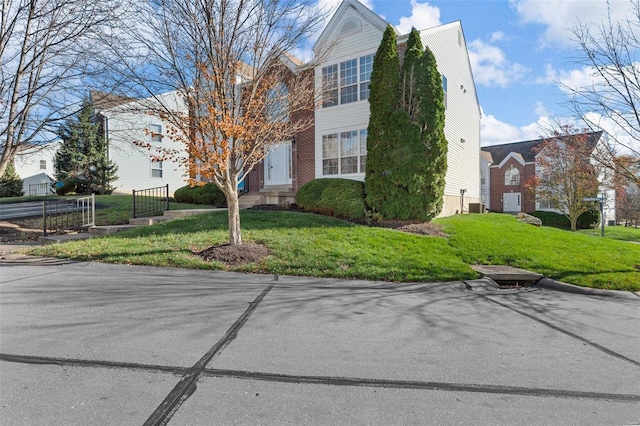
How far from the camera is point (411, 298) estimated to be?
5.34m

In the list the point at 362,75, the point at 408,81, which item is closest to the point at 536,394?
the point at 408,81

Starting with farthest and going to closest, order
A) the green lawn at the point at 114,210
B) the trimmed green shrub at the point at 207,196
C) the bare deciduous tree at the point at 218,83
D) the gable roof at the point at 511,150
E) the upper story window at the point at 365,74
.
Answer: the gable roof at the point at 511,150 < the trimmed green shrub at the point at 207,196 < the upper story window at the point at 365,74 < the green lawn at the point at 114,210 < the bare deciduous tree at the point at 218,83

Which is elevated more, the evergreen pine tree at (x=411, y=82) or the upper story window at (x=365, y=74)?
the upper story window at (x=365, y=74)

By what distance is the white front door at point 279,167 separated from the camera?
16094 mm

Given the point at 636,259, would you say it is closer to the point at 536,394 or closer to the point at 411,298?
the point at 411,298

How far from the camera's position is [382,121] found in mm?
10828

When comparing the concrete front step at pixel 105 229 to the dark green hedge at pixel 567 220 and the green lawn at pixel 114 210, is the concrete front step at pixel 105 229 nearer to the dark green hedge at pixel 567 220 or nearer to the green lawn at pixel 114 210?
the green lawn at pixel 114 210

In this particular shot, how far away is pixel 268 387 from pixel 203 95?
5.98 metres

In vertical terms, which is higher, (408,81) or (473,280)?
(408,81)

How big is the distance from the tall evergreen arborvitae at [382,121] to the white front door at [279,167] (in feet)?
19.0

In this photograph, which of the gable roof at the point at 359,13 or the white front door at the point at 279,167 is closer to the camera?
the gable roof at the point at 359,13

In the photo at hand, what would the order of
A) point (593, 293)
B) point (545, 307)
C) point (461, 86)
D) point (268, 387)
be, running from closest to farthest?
point (268, 387) < point (545, 307) < point (593, 293) < point (461, 86)

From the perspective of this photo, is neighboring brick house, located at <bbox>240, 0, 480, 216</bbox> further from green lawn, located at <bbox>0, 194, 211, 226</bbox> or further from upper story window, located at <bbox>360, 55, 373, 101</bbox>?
green lawn, located at <bbox>0, 194, 211, 226</bbox>

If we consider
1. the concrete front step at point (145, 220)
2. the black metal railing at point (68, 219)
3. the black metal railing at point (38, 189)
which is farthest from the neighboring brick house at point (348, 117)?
the black metal railing at point (38, 189)
